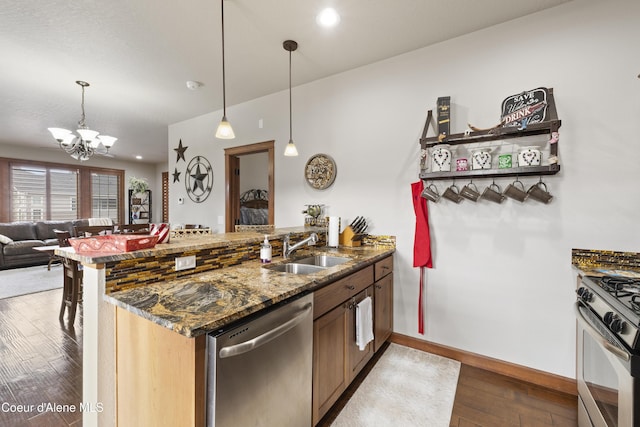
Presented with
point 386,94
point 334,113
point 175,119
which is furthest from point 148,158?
point 386,94

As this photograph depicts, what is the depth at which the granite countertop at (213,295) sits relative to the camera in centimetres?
100

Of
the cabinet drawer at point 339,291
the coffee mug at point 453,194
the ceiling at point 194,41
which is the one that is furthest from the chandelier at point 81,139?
the coffee mug at point 453,194

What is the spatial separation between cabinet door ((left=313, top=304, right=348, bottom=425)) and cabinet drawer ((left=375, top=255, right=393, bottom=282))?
63cm

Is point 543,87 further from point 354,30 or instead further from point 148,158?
point 148,158

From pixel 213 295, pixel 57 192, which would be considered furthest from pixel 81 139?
pixel 57 192

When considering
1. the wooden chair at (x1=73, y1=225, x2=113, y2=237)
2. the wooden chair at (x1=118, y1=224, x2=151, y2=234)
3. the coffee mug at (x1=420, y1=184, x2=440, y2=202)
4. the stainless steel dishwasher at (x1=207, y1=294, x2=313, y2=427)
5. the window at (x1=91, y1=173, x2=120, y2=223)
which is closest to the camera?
the stainless steel dishwasher at (x1=207, y1=294, x2=313, y2=427)

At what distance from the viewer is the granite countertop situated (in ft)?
3.28

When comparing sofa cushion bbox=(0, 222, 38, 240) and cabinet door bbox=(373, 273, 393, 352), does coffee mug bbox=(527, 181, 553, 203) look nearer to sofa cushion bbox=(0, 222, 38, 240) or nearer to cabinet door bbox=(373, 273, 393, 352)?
cabinet door bbox=(373, 273, 393, 352)

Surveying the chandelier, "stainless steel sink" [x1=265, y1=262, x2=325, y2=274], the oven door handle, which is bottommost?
the oven door handle

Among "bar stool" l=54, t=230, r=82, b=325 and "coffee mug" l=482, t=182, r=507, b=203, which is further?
"bar stool" l=54, t=230, r=82, b=325

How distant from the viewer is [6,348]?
8.22 feet

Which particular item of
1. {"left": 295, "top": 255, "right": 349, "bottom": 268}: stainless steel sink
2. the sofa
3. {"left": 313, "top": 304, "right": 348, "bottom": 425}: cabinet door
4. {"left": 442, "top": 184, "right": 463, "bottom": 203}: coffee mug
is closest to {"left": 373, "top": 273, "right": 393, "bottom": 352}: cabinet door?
{"left": 295, "top": 255, "right": 349, "bottom": 268}: stainless steel sink

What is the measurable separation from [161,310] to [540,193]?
8.23 ft

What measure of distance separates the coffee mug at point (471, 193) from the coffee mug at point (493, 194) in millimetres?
55
